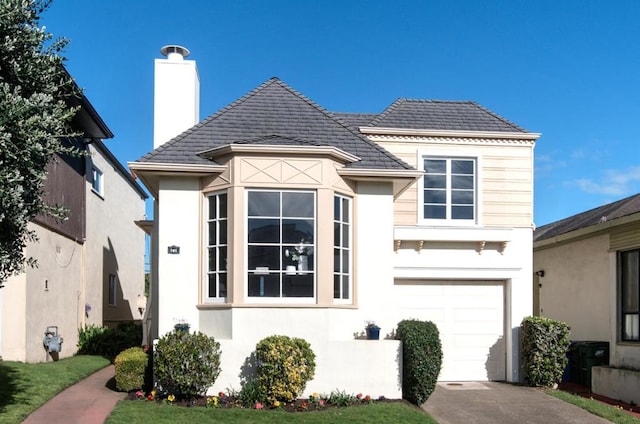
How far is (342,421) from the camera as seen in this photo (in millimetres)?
9750

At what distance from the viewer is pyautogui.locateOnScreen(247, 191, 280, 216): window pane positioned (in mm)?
11570

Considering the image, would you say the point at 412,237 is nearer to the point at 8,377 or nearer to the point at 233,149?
the point at 233,149

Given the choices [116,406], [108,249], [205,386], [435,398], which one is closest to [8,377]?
[116,406]

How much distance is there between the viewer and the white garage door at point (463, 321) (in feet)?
45.8

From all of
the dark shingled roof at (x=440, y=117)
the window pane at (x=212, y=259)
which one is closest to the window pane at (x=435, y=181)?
the dark shingled roof at (x=440, y=117)

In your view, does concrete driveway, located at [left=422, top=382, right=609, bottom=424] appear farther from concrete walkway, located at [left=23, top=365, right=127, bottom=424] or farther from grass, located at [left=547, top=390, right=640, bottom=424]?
concrete walkway, located at [left=23, top=365, right=127, bottom=424]

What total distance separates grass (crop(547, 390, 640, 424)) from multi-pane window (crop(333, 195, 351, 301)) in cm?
462

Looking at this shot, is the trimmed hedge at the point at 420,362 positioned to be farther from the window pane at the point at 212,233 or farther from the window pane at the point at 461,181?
the window pane at the point at 461,181

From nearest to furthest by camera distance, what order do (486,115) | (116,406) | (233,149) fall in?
(116,406) < (233,149) < (486,115)

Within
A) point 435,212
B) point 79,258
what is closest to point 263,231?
point 435,212

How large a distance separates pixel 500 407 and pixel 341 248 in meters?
4.05

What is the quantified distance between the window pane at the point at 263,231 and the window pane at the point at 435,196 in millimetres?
4189

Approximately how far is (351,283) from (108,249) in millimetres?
12734

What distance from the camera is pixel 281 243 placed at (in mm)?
11492
